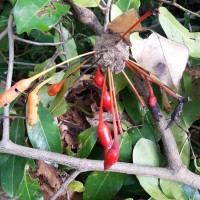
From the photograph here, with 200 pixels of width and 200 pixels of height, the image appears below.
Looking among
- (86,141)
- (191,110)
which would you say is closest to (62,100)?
(86,141)

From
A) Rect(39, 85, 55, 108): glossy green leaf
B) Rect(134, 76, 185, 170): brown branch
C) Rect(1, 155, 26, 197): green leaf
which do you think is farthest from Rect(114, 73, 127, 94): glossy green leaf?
Rect(1, 155, 26, 197): green leaf

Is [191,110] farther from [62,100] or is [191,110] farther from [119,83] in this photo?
[62,100]

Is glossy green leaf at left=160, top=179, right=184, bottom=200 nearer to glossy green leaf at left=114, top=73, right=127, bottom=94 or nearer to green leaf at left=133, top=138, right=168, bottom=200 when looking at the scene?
green leaf at left=133, top=138, right=168, bottom=200

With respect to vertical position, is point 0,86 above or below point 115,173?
above

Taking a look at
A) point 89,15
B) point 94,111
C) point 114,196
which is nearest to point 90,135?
point 94,111

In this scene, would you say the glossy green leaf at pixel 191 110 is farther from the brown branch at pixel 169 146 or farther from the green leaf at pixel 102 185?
the green leaf at pixel 102 185

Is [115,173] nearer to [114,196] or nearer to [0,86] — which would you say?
[114,196]
